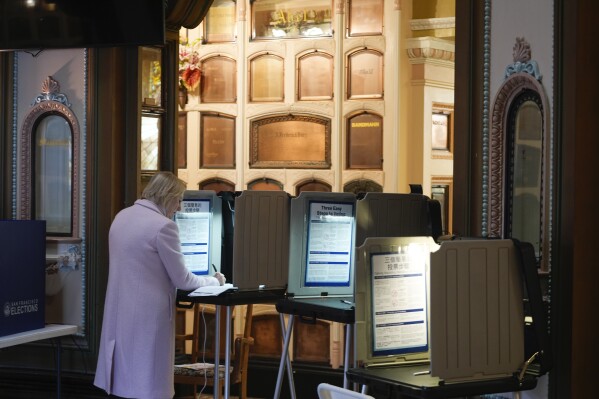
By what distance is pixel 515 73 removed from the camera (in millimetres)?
3623

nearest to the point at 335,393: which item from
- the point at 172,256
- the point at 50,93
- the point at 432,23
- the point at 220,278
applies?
the point at 172,256

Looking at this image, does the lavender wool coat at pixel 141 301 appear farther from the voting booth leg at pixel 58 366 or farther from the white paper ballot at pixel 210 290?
the voting booth leg at pixel 58 366

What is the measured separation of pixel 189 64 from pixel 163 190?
2.20 metres

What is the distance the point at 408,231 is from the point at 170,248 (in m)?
0.97

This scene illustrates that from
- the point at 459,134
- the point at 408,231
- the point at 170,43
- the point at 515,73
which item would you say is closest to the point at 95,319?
the point at 170,43

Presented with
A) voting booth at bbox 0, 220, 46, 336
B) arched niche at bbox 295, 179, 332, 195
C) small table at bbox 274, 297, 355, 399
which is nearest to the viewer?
small table at bbox 274, 297, 355, 399

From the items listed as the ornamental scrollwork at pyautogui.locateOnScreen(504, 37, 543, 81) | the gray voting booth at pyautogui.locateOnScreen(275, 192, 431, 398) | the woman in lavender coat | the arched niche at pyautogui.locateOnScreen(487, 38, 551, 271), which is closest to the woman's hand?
the woman in lavender coat

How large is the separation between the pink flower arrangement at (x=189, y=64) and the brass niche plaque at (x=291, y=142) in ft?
1.54

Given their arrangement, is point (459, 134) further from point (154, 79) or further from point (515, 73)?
point (154, 79)

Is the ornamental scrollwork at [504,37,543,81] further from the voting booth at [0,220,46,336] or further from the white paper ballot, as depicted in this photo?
the voting booth at [0,220,46,336]

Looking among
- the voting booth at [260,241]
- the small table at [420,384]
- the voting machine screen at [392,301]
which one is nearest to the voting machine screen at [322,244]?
the voting booth at [260,241]

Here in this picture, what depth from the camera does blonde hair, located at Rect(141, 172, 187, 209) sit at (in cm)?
430

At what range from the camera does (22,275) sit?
5.08m

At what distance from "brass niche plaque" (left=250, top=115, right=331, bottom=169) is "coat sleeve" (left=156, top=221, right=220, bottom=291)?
199 centimetres
